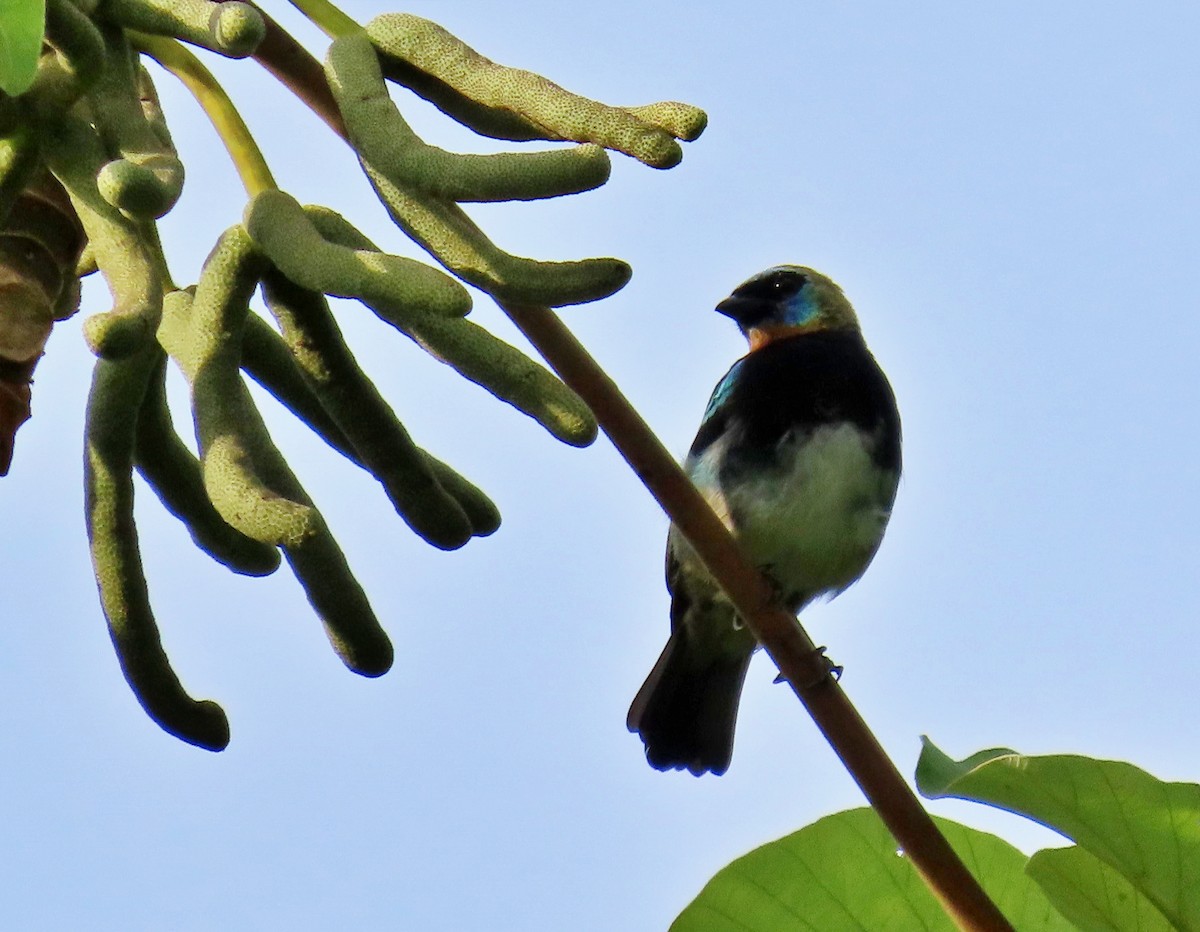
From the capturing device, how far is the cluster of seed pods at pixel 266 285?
109 cm

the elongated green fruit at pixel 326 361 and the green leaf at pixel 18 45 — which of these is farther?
the elongated green fruit at pixel 326 361

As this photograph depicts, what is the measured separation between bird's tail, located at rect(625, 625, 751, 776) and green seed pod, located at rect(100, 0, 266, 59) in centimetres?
320

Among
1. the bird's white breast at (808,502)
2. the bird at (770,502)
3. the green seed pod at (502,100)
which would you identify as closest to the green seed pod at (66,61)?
the green seed pod at (502,100)

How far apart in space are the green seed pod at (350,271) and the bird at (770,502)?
8.87 feet

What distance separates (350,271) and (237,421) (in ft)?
0.57

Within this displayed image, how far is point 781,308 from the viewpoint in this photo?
16.4ft

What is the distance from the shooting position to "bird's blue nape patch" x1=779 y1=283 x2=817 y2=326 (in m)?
4.98

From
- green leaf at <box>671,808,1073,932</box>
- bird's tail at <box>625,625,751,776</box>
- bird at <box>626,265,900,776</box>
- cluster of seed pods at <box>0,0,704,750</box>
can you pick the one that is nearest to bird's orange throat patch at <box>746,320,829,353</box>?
bird at <box>626,265,900,776</box>

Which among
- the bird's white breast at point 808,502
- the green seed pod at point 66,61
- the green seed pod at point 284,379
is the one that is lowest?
the green seed pod at point 284,379

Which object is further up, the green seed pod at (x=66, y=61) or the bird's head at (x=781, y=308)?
the bird's head at (x=781, y=308)

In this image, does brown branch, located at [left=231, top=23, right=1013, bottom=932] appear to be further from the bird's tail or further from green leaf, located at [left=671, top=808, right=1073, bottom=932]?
the bird's tail

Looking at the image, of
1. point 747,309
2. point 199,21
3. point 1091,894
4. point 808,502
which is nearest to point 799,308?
point 747,309

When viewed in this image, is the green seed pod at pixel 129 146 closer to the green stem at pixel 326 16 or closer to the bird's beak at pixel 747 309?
the green stem at pixel 326 16

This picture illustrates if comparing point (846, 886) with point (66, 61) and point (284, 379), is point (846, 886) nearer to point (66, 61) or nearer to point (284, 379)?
point (284, 379)
